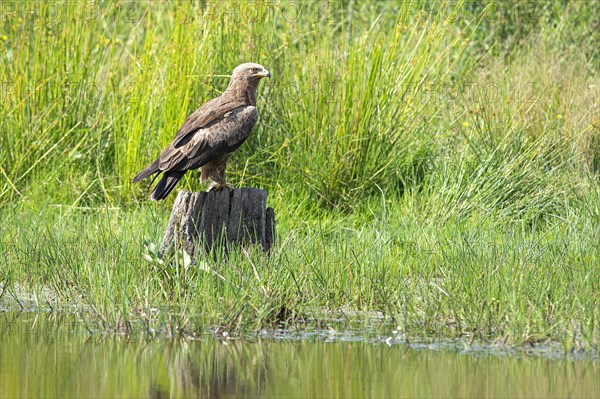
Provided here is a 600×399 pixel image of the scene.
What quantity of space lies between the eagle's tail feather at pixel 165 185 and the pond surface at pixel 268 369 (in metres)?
1.19

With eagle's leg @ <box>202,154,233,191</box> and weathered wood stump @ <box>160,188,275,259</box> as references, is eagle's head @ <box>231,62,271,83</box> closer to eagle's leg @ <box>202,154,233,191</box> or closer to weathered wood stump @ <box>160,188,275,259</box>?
eagle's leg @ <box>202,154,233,191</box>

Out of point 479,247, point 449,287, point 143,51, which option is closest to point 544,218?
point 479,247

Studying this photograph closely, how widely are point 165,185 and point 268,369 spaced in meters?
2.05

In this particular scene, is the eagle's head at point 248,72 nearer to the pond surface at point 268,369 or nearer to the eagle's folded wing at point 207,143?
the eagle's folded wing at point 207,143

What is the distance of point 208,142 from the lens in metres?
6.96

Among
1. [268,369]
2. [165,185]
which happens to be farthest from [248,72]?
[268,369]

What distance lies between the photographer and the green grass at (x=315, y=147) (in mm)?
6789

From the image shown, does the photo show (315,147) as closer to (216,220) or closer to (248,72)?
(248,72)

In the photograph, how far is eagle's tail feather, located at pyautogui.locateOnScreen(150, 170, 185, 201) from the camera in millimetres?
6762

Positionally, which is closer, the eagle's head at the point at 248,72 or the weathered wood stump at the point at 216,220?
the weathered wood stump at the point at 216,220

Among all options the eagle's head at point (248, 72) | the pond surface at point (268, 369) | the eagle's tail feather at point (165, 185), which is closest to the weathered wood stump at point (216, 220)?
the eagle's tail feather at point (165, 185)

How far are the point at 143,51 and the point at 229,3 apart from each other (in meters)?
1.07

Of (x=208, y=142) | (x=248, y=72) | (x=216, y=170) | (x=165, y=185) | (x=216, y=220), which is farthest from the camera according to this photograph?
(x=248, y=72)

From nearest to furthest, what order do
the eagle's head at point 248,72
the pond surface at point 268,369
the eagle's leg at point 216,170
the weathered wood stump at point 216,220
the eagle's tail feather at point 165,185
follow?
the pond surface at point 268,369
the weathered wood stump at point 216,220
the eagle's tail feather at point 165,185
the eagle's leg at point 216,170
the eagle's head at point 248,72
